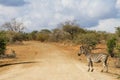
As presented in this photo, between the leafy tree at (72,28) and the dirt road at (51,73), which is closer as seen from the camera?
the dirt road at (51,73)

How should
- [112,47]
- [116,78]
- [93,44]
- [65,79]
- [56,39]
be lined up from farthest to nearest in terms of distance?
[56,39] → [93,44] → [112,47] → [116,78] → [65,79]

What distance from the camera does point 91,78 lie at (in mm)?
19203


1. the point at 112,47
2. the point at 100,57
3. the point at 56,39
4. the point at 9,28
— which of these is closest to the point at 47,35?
the point at 56,39

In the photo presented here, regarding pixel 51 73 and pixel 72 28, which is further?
pixel 72 28

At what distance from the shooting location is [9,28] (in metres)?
92.1

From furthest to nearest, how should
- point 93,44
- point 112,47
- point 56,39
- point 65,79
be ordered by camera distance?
point 56,39 → point 93,44 → point 112,47 → point 65,79

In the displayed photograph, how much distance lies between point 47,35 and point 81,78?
237 ft

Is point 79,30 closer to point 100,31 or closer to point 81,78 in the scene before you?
point 100,31

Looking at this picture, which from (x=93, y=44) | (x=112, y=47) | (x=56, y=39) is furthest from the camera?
(x=56, y=39)

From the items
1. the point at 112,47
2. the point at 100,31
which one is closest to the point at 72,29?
the point at 100,31

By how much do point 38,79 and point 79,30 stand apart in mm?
72543

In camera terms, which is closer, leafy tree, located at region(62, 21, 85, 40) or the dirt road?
the dirt road

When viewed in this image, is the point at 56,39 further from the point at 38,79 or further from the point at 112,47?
the point at 38,79

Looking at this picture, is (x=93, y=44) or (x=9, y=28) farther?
(x=9, y=28)
